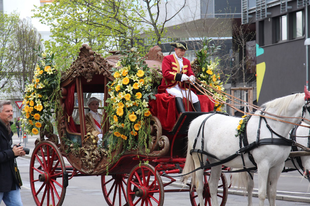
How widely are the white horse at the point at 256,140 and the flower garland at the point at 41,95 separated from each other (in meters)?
3.06

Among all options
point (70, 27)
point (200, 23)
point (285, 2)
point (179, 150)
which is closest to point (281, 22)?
point (285, 2)

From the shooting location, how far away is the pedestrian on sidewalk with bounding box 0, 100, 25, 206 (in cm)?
504

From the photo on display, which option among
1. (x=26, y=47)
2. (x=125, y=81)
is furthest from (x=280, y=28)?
(x=26, y=47)

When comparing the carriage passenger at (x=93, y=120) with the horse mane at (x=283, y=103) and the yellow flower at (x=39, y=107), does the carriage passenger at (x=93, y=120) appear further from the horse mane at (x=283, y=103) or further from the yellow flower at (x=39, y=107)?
the horse mane at (x=283, y=103)

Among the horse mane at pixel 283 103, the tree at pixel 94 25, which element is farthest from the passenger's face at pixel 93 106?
the tree at pixel 94 25

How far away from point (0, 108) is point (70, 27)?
1580cm

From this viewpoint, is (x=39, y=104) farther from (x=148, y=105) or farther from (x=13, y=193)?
(x=13, y=193)

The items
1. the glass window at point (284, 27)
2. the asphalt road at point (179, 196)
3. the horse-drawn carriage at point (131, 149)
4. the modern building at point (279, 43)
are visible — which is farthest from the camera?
the glass window at point (284, 27)

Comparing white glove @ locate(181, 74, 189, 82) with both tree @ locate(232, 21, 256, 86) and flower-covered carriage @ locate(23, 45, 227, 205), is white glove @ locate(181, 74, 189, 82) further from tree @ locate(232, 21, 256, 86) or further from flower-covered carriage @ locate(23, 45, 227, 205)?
tree @ locate(232, 21, 256, 86)

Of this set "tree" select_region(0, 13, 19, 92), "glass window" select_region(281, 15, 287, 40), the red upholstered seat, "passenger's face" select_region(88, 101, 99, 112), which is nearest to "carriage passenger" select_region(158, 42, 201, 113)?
the red upholstered seat

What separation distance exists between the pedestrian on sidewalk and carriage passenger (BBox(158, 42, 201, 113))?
110 inches

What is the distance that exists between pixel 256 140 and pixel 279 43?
61.9 feet

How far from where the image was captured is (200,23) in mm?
23719

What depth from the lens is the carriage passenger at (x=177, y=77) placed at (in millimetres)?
7125
